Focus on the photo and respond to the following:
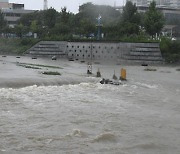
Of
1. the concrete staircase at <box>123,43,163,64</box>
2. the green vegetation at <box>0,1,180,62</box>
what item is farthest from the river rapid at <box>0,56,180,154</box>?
the green vegetation at <box>0,1,180,62</box>

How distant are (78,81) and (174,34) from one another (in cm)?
7937

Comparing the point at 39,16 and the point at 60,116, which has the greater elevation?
the point at 39,16

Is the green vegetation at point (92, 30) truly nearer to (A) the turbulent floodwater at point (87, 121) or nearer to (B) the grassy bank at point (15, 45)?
(B) the grassy bank at point (15, 45)

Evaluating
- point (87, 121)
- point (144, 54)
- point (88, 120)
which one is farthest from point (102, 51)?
point (87, 121)

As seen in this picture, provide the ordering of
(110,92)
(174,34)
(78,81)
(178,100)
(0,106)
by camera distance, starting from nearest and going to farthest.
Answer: (0,106) → (178,100) → (110,92) → (78,81) → (174,34)

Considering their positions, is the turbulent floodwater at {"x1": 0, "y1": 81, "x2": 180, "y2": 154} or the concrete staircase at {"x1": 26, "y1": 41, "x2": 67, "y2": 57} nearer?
the turbulent floodwater at {"x1": 0, "y1": 81, "x2": 180, "y2": 154}

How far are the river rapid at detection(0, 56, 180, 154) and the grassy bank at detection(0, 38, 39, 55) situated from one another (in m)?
49.0

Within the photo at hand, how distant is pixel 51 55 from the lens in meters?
69.5

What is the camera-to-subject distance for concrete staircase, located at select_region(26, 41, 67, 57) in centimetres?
6978

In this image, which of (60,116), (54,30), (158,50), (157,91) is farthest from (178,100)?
(54,30)

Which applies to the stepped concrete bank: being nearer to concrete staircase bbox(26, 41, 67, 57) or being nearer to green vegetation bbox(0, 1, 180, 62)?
concrete staircase bbox(26, 41, 67, 57)

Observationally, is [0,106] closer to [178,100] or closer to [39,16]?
[178,100]

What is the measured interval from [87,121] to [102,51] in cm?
4774

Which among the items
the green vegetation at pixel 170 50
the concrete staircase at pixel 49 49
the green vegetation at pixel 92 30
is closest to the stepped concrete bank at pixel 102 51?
the concrete staircase at pixel 49 49
